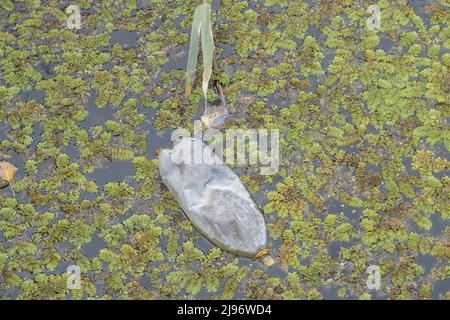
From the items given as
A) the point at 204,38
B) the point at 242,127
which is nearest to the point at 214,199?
the point at 242,127

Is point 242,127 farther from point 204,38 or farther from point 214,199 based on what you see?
point 214,199

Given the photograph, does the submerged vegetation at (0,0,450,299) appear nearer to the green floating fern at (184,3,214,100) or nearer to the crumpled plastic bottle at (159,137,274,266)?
the crumpled plastic bottle at (159,137,274,266)

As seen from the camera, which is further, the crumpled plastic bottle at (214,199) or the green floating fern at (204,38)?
the green floating fern at (204,38)

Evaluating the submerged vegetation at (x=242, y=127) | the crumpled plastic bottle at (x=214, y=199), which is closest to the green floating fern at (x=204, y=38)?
the submerged vegetation at (x=242, y=127)

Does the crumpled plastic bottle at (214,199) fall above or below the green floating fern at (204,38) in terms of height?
below

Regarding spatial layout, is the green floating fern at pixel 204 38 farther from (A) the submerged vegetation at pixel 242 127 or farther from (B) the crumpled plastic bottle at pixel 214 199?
(B) the crumpled plastic bottle at pixel 214 199

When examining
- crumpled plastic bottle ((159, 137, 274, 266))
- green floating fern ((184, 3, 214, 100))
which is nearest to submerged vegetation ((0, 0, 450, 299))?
crumpled plastic bottle ((159, 137, 274, 266))

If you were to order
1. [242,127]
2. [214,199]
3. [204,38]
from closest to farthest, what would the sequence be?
[214,199], [204,38], [242,127]
